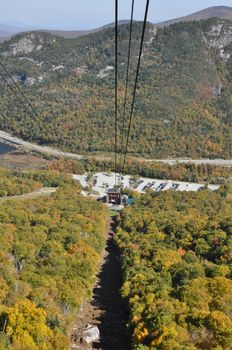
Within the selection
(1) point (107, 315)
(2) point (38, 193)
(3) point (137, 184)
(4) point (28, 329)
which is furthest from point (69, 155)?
(4) point (28, 329)

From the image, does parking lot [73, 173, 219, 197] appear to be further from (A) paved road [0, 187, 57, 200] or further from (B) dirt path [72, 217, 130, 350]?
(B) dirt path [72, 217, 130, 350]

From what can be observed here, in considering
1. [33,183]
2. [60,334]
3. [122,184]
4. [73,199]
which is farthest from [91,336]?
[122,184]

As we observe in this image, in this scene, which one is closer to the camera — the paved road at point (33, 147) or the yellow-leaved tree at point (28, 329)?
the yellow-leaved tree at point (28, 329)

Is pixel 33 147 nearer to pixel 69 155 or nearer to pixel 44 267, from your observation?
pixel 69 155

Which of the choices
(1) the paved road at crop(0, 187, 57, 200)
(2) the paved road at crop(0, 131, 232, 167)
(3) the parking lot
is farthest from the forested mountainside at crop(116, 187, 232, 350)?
(2) the paved road at crop(0, 131, 232, 167)

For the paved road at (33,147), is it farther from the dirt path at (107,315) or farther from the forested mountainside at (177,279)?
the dirt path at (107,315)

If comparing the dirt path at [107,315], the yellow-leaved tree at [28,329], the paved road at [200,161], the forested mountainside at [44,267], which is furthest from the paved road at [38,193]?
the paved road at [200,161]

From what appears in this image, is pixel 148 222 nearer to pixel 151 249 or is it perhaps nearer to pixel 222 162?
pixel 151 249
